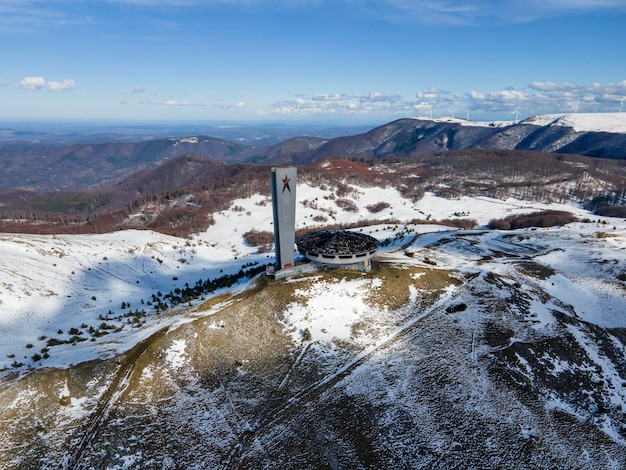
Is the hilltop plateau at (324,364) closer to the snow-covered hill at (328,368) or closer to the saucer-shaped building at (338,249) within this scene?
the snow-covered hill at (328,368)

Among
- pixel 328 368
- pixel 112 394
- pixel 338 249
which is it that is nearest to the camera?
pixel 112 394

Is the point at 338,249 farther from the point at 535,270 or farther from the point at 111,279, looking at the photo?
the point at 111,279

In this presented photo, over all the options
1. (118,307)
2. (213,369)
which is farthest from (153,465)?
(118,307)

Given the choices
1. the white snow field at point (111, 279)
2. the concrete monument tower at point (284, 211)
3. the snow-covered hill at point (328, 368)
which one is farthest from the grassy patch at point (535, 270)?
the concrete monument tower at point (284, 211)

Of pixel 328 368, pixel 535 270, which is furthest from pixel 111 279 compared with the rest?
pixel 535 270

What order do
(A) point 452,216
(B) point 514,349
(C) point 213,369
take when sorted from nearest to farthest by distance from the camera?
(C) point 213,369 < (B) point 514,349 < (A) point 452,216

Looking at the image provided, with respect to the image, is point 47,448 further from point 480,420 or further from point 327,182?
point 327,182

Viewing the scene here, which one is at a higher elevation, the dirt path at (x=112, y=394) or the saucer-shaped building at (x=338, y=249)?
the saucer-shaped building at (x=338, y=249)
